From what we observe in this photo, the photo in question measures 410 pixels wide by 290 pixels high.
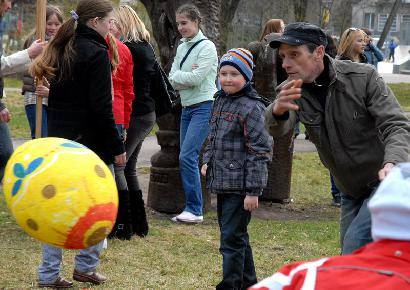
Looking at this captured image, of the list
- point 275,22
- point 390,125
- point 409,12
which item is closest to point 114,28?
point 275,22

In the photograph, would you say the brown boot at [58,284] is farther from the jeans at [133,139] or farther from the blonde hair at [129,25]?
the blonde hair at [129,25]

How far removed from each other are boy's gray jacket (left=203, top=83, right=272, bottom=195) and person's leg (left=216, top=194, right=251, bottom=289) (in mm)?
105

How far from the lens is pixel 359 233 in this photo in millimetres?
4727

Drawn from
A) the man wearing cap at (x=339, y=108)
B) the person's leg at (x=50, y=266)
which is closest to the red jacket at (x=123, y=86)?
the person's leg at (x=50, y=266)

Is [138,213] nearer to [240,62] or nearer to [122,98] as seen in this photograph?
[122,98]

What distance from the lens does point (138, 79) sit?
25.8 ft

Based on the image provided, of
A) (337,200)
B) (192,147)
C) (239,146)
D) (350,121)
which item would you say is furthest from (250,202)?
(337,200)

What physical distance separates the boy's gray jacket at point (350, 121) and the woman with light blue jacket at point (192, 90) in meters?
3.53

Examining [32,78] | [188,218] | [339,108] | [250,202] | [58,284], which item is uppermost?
[339,108]

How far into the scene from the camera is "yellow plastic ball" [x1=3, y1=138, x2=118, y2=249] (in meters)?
4.52

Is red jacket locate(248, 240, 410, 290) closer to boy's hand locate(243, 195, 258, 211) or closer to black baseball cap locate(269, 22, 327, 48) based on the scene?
black baseball cap locate(269, 22, 327, 48)

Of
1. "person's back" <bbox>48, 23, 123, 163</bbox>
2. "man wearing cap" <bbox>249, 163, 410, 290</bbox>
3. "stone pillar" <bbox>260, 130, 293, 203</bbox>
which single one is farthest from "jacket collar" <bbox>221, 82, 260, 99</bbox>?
"stone pillar" <bbox>260, 130, 293, 203</bbox>

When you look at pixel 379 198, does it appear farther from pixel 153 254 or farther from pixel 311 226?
pixel 311 226

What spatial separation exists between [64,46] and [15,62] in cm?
80
